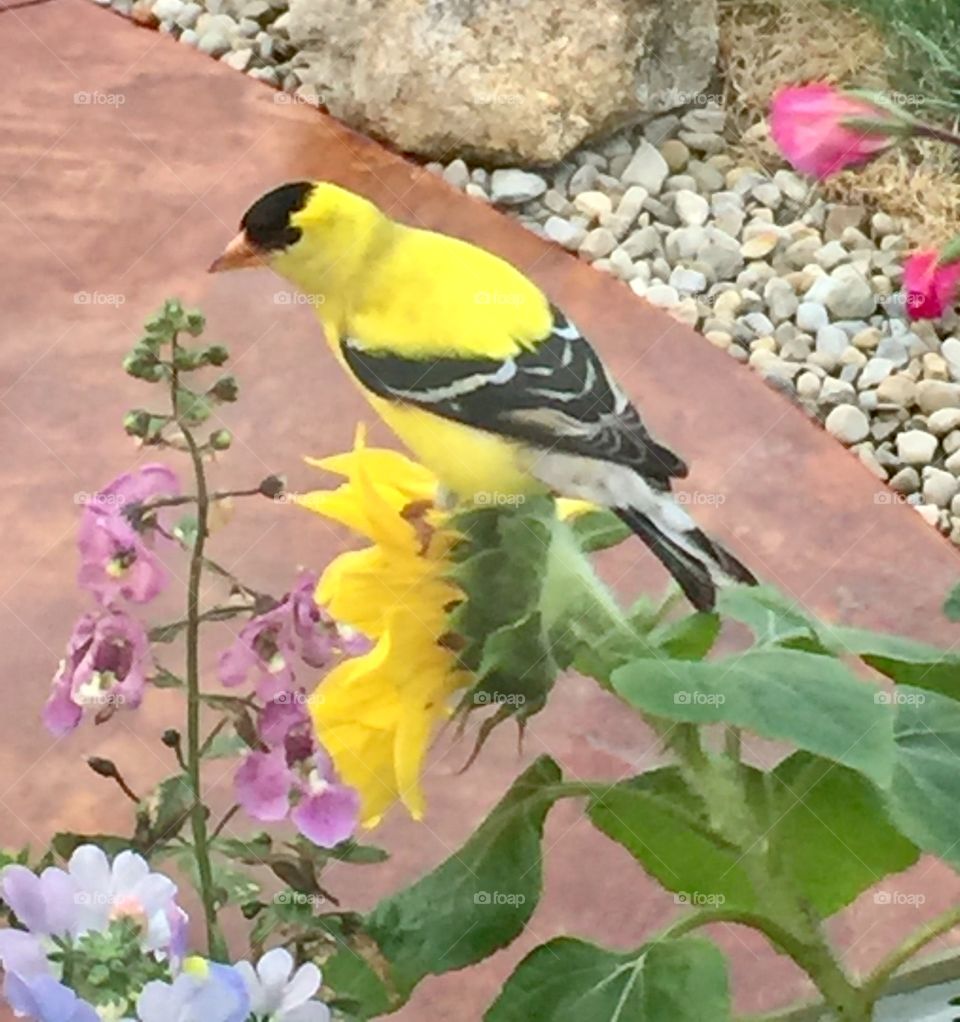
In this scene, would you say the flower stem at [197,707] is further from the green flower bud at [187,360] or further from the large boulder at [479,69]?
the large boulder at [479,69]

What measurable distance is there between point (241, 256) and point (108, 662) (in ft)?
0.65

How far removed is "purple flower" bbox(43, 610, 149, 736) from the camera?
1.30 ft

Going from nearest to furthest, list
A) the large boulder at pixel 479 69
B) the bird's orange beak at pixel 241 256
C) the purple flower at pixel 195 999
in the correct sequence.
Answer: the purple flower at pixel 195 999
the bird's orange beak at pixel 241 256
the large boulder at pixel 479 69

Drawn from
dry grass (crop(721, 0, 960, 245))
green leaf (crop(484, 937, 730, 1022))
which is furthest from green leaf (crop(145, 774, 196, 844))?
dry grass (crop(721, 0, 960, 245))

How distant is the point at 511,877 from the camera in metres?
0.46

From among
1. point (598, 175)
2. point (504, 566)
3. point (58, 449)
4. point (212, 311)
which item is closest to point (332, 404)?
point (212, 311)

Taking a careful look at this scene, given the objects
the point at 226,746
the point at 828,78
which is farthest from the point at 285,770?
the point at 828,78

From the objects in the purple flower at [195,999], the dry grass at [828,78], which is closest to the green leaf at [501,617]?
the purple flower at [195,999]

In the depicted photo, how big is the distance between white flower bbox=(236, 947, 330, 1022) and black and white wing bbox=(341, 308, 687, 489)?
18 cm

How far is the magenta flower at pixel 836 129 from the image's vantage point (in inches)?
16.2

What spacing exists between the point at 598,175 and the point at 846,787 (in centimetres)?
69

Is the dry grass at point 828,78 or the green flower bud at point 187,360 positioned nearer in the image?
the green flower bud at point 187,360

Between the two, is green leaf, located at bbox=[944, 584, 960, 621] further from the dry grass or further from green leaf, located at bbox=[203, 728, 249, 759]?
the dry grass

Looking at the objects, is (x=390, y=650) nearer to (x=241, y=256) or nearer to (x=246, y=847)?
(x=246, y=847)
